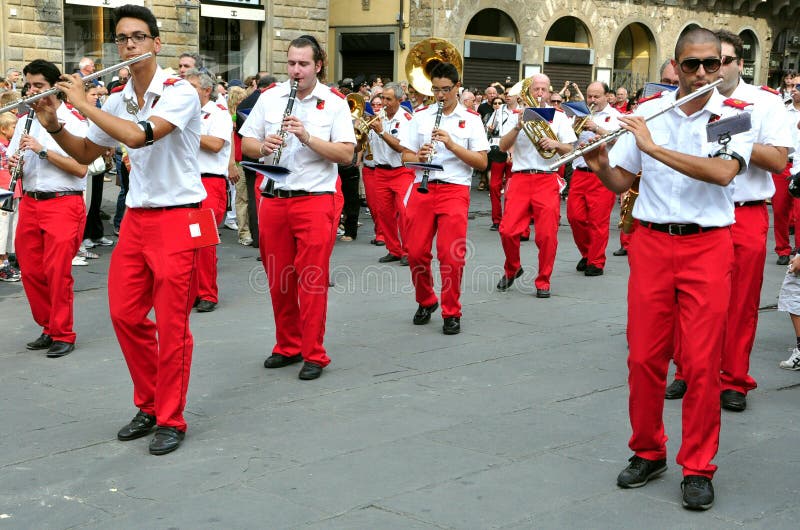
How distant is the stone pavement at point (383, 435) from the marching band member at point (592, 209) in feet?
8.85

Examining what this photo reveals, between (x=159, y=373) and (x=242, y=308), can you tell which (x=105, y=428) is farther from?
(x=242, y=308)

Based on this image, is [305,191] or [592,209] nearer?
[305,191]

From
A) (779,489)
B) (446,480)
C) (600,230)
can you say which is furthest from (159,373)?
(600,230)

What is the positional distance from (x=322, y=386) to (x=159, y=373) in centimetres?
149

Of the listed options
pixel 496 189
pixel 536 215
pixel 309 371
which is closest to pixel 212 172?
pixel 536 215

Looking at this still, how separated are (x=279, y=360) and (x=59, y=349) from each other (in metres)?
1.73

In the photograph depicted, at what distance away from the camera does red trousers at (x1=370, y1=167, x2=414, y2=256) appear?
12.9 meters

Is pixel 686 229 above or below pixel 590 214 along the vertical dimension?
above

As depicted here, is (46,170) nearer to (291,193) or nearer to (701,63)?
(291,193)

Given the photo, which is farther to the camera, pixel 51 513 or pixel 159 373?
pixel 159 373

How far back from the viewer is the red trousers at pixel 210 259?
9.78 metres

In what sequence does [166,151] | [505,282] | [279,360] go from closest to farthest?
[166,151], [279,360], [505,282]

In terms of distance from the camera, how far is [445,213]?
9.04 metres

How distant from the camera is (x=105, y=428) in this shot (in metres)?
6.14
